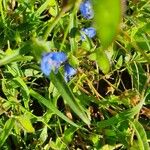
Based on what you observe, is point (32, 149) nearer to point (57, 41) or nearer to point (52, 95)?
point (52, 95)

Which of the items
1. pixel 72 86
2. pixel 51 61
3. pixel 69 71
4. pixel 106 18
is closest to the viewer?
pixel 106 18

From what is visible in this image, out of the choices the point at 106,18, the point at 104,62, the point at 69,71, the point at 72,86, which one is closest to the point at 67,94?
the point at 104,62

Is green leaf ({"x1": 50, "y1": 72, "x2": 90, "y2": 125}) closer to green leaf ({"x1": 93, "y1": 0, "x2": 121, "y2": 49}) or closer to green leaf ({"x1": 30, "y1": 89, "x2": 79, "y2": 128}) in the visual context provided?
green leaf ({"x1": 30, "y1": 89, "x2": 79, "y2": 128})

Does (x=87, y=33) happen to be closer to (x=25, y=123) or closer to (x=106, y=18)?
(x=25, y=123)

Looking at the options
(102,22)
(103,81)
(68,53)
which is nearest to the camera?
(102,22)

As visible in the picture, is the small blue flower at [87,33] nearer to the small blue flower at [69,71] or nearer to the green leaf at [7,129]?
the small blue flower at [69,71]

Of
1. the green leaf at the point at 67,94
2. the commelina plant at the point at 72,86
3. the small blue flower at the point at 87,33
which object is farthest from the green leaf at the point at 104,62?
the small blue flower at the point at 87,33

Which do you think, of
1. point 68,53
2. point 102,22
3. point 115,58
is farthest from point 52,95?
point 102,22

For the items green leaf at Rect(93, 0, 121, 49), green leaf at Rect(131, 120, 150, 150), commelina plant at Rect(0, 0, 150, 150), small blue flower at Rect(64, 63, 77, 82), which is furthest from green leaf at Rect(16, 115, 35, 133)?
green leaf at Rect(93, 0, 121, 49)
